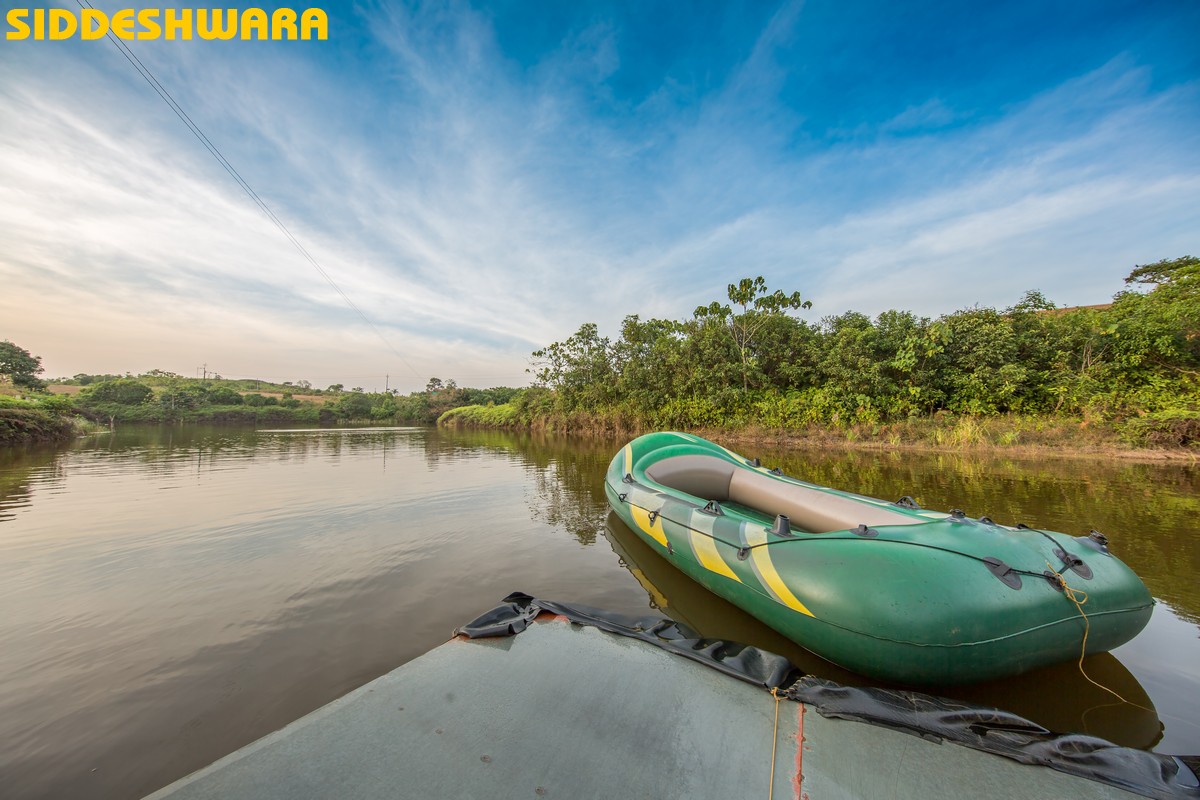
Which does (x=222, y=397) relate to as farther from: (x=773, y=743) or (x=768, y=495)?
(x=773, y=743)

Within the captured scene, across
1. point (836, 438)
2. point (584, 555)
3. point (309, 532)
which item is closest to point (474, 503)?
point (309, 532)

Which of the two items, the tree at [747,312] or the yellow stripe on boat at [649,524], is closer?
the yellow stripe on boat at [649,524]

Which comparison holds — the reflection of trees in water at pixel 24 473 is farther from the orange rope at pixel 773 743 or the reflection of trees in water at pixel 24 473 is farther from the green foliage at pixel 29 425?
the orange rope at pixel 773 743

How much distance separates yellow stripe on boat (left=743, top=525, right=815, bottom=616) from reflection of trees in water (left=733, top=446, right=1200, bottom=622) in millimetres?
2845

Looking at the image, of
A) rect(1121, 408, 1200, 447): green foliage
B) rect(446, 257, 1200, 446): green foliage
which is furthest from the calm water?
rect(446, 257, 1200, 446): green foliage

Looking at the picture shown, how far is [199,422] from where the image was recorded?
32.5 metres

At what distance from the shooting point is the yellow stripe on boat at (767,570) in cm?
225

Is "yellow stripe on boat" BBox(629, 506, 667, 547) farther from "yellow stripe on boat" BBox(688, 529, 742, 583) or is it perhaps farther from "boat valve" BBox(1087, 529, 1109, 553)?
"boat valve" BBox(1087, 529, 1109, 553)

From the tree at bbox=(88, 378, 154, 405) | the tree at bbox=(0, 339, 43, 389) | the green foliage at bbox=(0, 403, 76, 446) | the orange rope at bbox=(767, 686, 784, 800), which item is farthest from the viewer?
the tree at bbox=(88, 378, 154, 405)

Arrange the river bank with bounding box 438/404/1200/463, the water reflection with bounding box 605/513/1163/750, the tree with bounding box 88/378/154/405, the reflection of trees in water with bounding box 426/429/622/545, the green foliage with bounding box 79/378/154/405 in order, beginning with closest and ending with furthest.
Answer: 1. the water reflection with bounding box 605/513/1163/750
2. the reflection of trees in water with bounding box 426/429/622/545
3. the river bank with bounding box 438/404/1200/463
4. the green foliage with bounding box 79/378/154/405
5. the tree with bounding box 88/378/154/405

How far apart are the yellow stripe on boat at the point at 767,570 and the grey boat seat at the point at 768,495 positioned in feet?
3.22

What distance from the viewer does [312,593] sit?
3.27m

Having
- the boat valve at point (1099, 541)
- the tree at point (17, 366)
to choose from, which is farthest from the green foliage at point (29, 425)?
the boat valve at point (1099, 541)

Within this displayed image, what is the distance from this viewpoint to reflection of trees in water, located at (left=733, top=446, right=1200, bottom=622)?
356 centimetres
